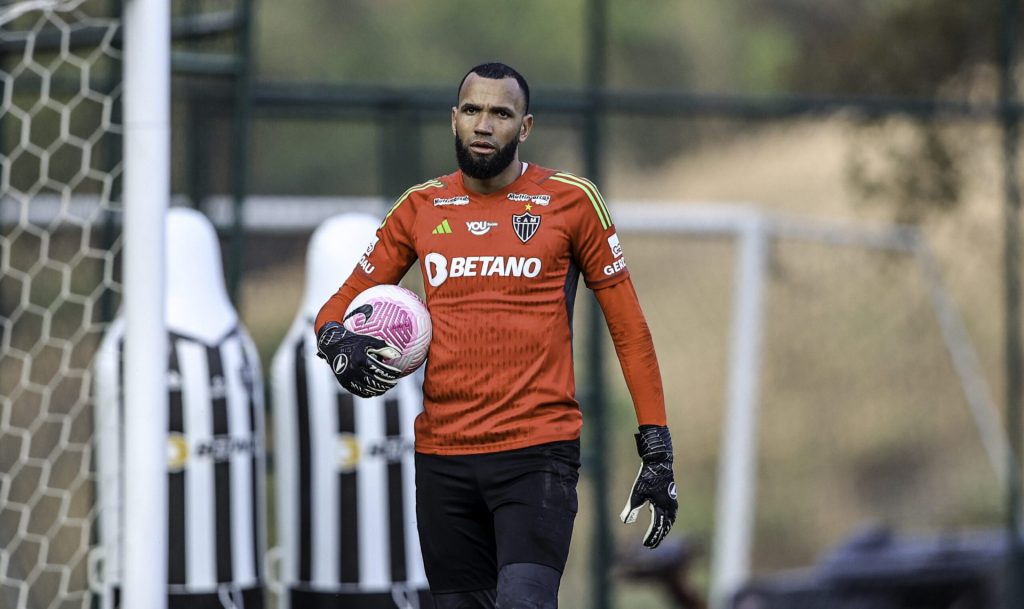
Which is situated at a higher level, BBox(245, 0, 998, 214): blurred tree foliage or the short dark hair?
BBox(245, 0, 998, 214): blurred tree foliage

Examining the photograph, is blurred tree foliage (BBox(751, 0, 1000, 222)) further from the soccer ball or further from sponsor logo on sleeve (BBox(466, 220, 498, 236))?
the soccer ball

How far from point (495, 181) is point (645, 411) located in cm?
68

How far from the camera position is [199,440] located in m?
5.44

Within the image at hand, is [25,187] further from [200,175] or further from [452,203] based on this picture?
[452,203]

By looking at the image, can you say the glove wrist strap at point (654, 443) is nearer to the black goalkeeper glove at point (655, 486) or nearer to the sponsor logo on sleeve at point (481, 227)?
the black goalkeeper glove at point (655, 486)

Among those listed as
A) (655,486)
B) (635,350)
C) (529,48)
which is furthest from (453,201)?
(529,48)

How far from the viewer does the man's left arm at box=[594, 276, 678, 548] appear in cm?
407

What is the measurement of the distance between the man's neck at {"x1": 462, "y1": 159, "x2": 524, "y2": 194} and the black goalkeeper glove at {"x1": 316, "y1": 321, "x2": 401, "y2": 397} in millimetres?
474

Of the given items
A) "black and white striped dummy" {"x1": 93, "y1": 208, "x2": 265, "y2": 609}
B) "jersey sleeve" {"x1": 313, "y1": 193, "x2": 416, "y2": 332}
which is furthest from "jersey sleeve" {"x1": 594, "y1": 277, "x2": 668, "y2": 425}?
"black and white striped dummy" {"x1": 93, "y1": 208, "x2": 265, "y2": 609}

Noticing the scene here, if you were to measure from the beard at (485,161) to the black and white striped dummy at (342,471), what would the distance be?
149 centimetres

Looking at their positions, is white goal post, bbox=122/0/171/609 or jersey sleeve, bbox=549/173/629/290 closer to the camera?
jersey sleeve, bbox=549/173/629/290

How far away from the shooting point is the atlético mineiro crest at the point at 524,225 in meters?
4.12

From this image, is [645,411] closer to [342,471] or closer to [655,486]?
[655,486]

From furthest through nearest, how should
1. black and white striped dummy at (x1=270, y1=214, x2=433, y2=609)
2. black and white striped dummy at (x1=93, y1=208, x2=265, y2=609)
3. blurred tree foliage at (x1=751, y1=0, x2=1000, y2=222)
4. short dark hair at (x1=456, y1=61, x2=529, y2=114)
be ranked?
blurred tree foliage at (x1=751, y1=0, x2=1000, y2=222)
black and white striped dummy at (x1=270, y1=214, x2=433, y2=609)
black and white striped dummy at (x1=93, y1=208, x2=265, y2=609)
short dark hair at (x1=456, y1=61, x2=529, y2=114)
